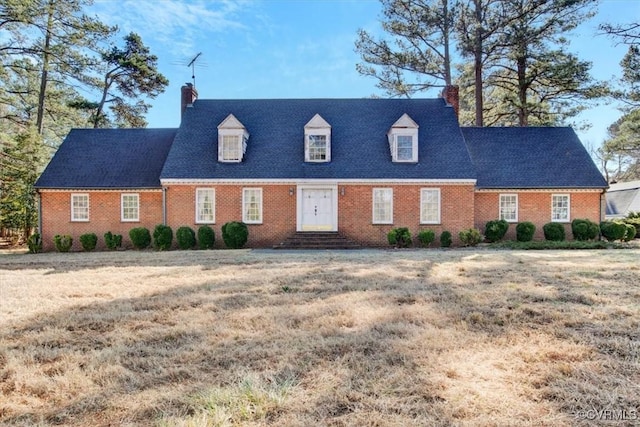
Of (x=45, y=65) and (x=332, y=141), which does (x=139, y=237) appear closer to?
(x=332, y=141)

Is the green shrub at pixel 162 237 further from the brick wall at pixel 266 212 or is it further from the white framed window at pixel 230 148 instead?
the white framed window at pixel 230 148

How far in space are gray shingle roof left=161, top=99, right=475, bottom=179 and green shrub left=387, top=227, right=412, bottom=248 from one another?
2554mm

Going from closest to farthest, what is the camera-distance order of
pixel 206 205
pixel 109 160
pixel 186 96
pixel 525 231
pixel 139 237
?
pixel 139 237 < pixel 525 231 < pixel 206 205 < pixel 109 160 < pixel 186 96

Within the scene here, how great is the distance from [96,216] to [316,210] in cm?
1033

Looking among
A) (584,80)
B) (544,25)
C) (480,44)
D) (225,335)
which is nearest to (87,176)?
(225,335)

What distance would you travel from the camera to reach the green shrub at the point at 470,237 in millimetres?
15352

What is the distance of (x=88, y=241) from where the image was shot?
1622cm

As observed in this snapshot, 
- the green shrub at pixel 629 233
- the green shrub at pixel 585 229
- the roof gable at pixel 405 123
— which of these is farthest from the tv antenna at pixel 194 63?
the green shrub at pixel 629 233

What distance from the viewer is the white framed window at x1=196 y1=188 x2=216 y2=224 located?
1648 cm

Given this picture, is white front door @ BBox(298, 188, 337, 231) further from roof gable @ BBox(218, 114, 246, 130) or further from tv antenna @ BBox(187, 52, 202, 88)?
tv antenna @ BBox(187, 52, 202, 88)

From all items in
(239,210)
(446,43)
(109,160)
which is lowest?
(239,210)

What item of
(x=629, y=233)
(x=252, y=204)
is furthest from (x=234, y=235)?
(x=629, y=233)

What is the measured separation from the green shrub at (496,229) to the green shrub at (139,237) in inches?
599

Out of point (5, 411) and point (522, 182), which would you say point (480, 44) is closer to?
point (522, 182)
